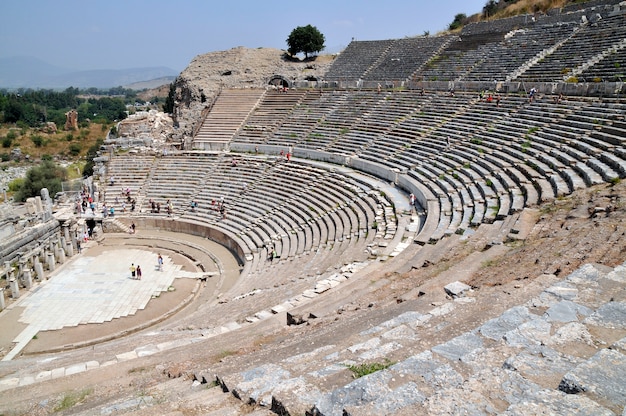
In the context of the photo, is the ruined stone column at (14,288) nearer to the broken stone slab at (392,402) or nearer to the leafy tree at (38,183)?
the broken stone slab at (392,402)

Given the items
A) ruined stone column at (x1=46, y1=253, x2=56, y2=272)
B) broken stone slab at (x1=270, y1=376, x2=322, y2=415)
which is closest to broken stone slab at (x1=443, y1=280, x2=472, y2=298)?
broken stone slab at (x1=270, y1=376, x2=322, y2=415)

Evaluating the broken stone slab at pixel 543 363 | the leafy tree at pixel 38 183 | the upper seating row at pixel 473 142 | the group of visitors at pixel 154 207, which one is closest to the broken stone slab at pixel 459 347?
the broken stone slab at pixel 543 363

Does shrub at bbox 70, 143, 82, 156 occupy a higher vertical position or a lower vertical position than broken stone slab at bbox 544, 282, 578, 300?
lower

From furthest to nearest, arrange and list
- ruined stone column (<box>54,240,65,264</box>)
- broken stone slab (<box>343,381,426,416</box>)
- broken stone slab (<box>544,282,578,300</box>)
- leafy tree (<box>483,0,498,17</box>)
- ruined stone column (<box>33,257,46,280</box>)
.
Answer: leafy tree (<box>483,0,498,17</box>) → ruined stone column (<box>54,240,65,264</box>) → ruined stone column (<box>33,257,46,280</box>) → broken stone slab (<box>544,282,578,300</box>) → broken stone slab (<box>343,381,426,416</box>)

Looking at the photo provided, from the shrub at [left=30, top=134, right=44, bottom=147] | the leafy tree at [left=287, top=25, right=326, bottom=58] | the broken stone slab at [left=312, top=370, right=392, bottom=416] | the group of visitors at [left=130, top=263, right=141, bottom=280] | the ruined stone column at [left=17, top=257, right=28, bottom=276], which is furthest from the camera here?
the shrub at [left=30, top=134, right=44, bottom=147]

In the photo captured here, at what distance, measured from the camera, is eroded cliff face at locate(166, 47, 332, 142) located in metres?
33.1

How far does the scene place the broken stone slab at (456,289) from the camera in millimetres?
6426

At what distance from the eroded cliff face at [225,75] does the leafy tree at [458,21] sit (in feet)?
55.3

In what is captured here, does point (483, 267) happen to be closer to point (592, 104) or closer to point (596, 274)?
point (596, 274)

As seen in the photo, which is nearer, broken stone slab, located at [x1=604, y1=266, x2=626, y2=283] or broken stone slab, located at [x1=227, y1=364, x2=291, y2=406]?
broken stone slab, located at [x1=227, y1=364, x2=291, y2=406]

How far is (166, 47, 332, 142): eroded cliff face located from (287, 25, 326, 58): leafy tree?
2634 mm


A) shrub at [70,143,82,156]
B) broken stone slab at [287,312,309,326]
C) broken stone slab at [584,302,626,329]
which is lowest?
broken stone slab at [287,312,309,326]

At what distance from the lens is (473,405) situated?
10.3 feet

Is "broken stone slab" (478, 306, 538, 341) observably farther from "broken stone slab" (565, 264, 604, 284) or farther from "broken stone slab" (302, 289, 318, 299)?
"broken stone slab" (302, 289, 318, 299)
